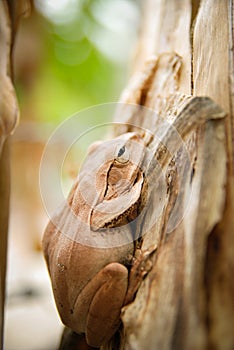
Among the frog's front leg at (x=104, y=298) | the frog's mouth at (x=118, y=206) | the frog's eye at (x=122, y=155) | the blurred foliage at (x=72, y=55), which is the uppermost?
the blurred foliage at (x=72, y=55)

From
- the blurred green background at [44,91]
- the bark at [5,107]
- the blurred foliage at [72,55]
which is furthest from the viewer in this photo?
the blurred foliage at [72,55]

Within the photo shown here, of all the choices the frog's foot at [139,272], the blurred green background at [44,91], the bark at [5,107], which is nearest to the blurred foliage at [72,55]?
the blurred green background at [44,91]

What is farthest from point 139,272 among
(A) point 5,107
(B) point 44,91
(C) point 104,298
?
(B) point 44,91

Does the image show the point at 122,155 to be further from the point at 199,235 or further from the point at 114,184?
the point at 199,235

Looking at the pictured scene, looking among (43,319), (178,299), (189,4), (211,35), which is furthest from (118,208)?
(43,319)

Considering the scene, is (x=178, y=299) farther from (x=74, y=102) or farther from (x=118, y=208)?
(x=74, y=102)

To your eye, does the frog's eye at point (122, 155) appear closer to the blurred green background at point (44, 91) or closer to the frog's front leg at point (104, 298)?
the frog's front leg at point (104, 298)

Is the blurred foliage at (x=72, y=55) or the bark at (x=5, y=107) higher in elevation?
the blurred foliage at (x=72, y=55)
